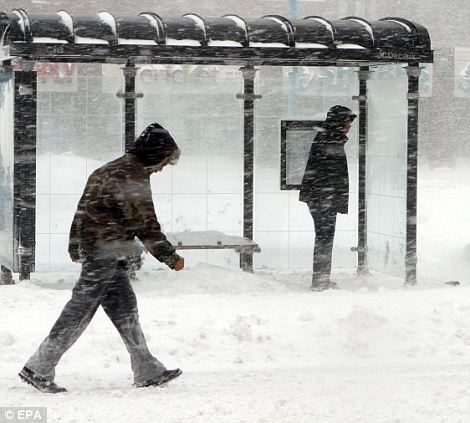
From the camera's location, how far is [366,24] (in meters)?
12.2

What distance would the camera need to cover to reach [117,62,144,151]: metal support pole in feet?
39.2

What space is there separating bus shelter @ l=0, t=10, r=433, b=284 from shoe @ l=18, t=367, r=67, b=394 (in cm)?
435

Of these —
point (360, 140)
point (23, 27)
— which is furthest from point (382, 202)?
point (23, 27)

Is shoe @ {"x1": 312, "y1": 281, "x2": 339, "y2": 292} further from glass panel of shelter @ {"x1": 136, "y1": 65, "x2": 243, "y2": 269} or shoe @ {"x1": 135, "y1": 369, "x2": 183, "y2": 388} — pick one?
shoe @ {"x1": 135, "y1": 369, "x2": 183, "y2": 388}

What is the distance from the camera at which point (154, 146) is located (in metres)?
7.29

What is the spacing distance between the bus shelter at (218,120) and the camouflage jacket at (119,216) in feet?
13.8

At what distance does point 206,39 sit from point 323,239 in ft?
7.57

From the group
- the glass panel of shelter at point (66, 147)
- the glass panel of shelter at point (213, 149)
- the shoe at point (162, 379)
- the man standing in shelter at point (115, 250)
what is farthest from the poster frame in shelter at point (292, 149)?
the shoe at point (162, 379)

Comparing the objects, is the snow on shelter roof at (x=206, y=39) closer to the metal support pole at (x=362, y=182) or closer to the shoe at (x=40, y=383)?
the metal support pole at (x=362, y=182)

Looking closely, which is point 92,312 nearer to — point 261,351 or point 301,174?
point 261,351

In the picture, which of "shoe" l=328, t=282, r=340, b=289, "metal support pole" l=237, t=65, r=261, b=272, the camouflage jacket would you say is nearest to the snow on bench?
"metal support pole" l=237, t=65, r=261, b=272

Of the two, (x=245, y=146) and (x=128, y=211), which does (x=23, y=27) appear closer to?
(x=245, y=146)

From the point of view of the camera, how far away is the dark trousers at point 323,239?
38.4 feet

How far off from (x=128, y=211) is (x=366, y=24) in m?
5.80
